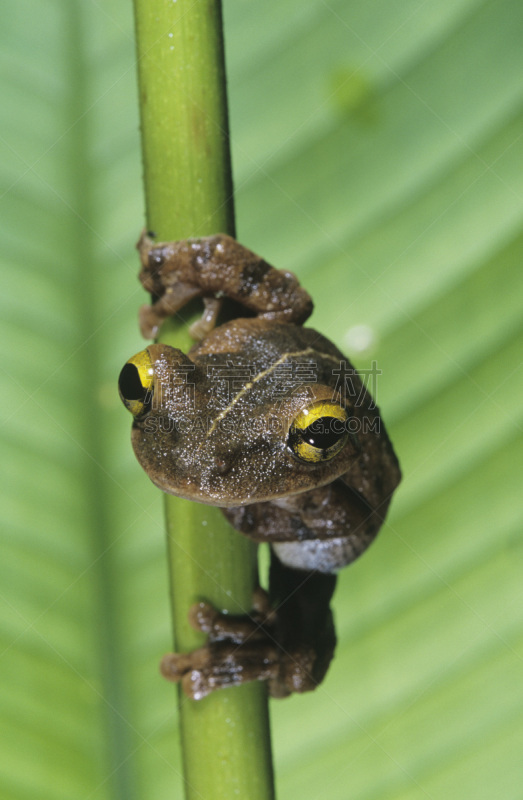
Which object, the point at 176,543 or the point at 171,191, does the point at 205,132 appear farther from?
the point at 176,543

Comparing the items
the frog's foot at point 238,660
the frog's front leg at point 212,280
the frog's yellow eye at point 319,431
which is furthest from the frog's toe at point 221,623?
the frog's front leg at point 212,280

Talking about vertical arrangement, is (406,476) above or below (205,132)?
below

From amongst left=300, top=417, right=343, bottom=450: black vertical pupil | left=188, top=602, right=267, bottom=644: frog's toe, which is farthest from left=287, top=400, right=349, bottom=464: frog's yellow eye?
left=188, top=602, right=267, bottom=644: frog's toe

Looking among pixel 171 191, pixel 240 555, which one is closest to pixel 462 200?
pixel 171 191

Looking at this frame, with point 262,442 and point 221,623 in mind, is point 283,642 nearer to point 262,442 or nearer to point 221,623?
point 221,623

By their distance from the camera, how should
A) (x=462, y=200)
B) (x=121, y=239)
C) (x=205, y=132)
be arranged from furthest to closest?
1. (x=462, y=200)
2. (x=121, y=239)
3. (x=205, y=132)

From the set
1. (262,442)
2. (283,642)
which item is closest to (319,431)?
(262,442)
